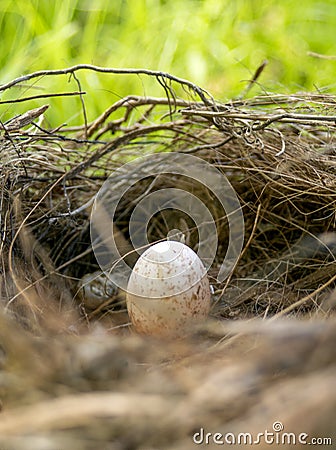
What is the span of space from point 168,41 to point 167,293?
79.0 inches

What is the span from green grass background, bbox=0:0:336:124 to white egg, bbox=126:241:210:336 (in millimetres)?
1420

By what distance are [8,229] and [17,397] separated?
0.70 meters

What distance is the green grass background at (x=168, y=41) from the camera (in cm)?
278

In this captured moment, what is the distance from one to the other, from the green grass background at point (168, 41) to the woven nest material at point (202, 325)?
3.18 ft

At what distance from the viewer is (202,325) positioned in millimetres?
1189

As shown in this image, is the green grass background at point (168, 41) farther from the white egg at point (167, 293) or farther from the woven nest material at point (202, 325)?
the white egg at point (167, 293)

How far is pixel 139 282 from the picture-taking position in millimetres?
1386

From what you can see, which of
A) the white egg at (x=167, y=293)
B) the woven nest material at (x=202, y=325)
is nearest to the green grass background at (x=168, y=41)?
the woven nest material at (x=202, y=325)

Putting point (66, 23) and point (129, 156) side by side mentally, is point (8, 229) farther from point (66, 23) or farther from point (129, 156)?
point (66, 23)

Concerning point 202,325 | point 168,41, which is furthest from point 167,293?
point 168,41

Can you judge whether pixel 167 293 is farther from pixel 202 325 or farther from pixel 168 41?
Answer: pixel 168 41

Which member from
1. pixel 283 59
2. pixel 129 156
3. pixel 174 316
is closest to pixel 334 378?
pixel 174 316

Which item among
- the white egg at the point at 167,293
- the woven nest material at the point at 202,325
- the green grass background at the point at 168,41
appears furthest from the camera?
the green grass background at the point at 168,41

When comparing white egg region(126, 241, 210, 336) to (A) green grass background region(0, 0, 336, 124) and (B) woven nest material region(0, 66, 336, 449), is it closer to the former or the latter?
(B) woven nest material region(0, 66, 336, 449)
